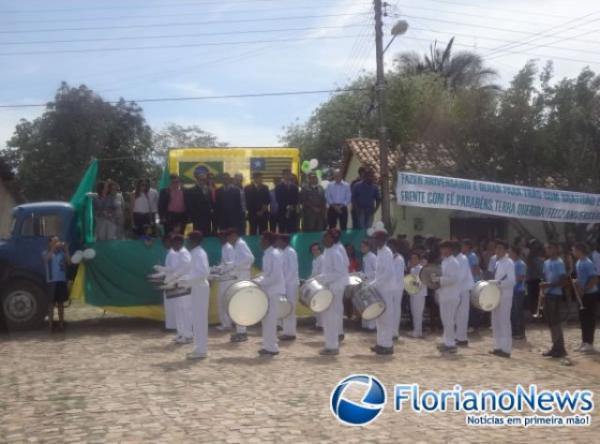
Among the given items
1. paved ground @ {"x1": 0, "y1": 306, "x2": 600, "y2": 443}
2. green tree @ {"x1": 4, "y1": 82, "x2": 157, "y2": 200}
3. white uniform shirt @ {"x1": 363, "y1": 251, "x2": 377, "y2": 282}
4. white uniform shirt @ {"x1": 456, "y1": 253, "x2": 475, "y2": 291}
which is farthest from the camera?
green tree @ {"x1": 4, "y1": 82, "x2": 157, "y2": 200}

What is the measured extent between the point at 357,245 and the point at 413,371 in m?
5.87

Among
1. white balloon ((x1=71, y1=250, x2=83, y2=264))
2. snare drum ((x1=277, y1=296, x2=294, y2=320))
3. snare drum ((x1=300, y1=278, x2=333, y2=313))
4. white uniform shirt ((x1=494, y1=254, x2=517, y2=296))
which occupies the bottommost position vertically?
snare drum ((x1=277, y1=296, x2=294, y2=320))

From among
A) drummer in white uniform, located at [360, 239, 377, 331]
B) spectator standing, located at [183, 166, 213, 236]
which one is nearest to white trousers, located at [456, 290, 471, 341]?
drummer in white uniform, located at [360, 239, 377, 331]

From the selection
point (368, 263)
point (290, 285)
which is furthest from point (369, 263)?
point (290, 285)

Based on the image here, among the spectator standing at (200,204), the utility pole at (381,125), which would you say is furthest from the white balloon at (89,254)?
the utility pole at (381,125)

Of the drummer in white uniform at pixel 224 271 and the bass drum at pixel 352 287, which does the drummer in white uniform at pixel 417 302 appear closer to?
the bass drum at pixel 352 287

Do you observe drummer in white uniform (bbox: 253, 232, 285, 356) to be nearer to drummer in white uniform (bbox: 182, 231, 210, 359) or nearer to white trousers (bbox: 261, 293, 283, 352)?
white trousers (bbox: 261, 293, 283, 352)

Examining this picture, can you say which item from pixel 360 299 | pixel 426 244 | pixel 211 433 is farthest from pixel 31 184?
pixel 211 433

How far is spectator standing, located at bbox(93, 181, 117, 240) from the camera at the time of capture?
49.5ft

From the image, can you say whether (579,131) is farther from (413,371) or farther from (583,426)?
(583,426)

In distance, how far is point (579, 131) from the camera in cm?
1911

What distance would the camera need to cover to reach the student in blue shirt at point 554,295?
484 inches

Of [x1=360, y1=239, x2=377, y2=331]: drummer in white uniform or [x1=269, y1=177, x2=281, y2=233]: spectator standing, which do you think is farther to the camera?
[x1=269, y1=177, x2=281, y2=233]: spectator standing

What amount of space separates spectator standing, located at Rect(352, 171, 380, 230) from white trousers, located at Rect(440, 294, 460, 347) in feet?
13.8
